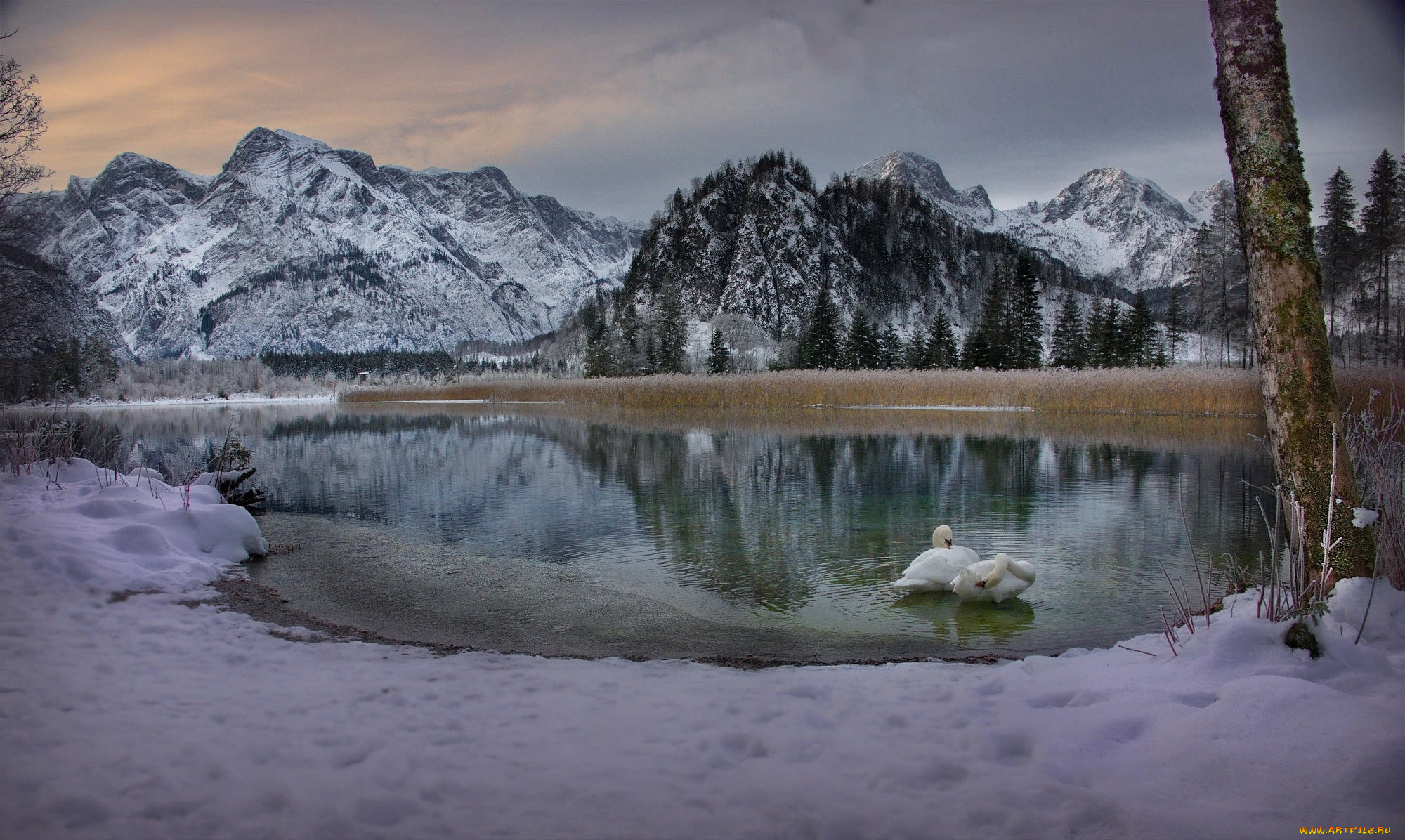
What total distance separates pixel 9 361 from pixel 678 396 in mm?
30013

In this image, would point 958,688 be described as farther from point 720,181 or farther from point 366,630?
point 720,181

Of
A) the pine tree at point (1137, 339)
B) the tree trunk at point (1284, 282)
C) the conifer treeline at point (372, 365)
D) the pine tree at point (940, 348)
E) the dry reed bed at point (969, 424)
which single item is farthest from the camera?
the conifer treeline at point (372, 365)

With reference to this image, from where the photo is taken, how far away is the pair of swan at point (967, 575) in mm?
7375

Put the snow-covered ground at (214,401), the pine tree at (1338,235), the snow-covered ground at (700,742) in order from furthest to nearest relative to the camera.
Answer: the snow-covered ground at (214,401) → the pine tree at (1338,235) → the snow-covered ground at (700,742)

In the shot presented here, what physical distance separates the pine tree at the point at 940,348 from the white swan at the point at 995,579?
5552 centimetres

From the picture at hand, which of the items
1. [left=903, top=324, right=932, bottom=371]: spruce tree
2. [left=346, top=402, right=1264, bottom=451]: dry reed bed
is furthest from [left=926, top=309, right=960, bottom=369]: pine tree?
[left=346, top=402, right=1264, bottom=451]: dry reed bed

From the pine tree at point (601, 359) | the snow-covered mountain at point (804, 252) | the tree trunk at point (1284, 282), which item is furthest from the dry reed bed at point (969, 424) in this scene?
the snow-covered mountain at point (804, 252)

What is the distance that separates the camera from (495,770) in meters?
3.33

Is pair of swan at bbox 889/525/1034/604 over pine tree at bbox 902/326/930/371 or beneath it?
beneath

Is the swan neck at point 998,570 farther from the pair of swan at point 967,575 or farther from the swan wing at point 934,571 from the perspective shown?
the swan wing at point 934,571

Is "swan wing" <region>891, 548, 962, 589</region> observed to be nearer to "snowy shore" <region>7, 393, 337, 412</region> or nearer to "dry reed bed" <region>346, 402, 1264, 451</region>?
"dry reed bed" <region>346, 402, 1264, 451</region>

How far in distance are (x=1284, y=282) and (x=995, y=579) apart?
368 cm

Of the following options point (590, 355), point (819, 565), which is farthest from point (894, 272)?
point (819, 565)

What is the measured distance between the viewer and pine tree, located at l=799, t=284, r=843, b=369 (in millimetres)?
65062
